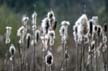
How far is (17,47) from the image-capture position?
198 centimetres

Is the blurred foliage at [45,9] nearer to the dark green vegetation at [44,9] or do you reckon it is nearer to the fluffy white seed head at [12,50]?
the dark green vegetation at [44,9]

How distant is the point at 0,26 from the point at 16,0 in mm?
229

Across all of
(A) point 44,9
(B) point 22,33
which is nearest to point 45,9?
(A) point 44,9

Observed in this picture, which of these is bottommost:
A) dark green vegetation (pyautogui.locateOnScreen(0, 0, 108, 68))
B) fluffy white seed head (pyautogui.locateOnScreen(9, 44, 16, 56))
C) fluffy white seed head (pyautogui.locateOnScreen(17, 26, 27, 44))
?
fluffy white seed head (pyautogui.locateOnScreen(9, 44, 16, 56))

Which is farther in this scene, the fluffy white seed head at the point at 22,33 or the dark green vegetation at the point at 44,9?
the dark green vegetation at the point at 44,9

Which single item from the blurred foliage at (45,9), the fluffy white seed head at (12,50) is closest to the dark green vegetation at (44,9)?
the blurred foliage at (45,9)

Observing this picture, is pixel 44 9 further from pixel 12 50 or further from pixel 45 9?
pixel 12 50

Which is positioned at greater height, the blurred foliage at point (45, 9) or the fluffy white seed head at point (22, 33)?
the blurred foliage at point (45, 9)

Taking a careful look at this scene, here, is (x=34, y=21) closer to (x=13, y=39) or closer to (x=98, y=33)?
(x=13, y=39)

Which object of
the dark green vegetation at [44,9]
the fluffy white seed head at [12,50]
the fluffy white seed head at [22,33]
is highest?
the dark green vegetation at [44,9]

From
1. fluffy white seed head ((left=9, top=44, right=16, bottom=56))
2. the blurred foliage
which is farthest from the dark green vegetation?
fluffy white seed head ((left=9, top=44, right=16, bottom=56))

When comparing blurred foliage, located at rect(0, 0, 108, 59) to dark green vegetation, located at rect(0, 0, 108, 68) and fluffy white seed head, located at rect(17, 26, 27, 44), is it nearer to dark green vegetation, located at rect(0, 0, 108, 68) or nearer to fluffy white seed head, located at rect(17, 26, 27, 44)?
dark green vegetation, located at rect(0, 0, 108, 68)

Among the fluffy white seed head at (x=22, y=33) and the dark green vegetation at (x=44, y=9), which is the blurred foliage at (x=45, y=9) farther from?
the fluffy white seed head at (x=22, y=33)

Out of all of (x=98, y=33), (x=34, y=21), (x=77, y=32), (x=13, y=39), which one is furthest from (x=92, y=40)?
(x=13, y=39)
